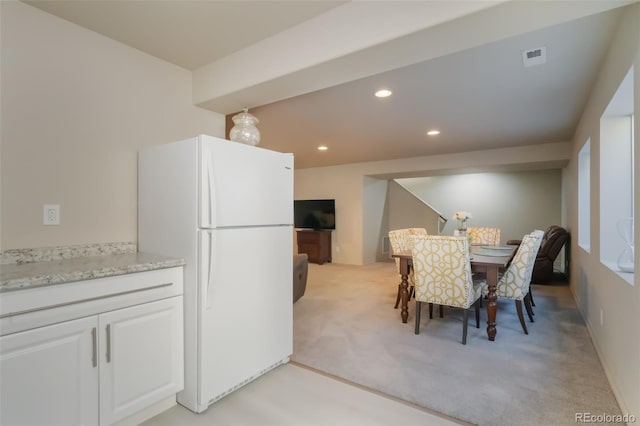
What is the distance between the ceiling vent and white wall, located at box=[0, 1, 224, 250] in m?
2.66

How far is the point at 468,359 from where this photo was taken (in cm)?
258

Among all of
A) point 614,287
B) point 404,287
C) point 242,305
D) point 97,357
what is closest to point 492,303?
point 404,287

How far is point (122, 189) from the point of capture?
2.23 m

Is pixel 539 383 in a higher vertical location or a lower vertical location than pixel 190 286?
lower

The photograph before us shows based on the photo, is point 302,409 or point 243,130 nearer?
point 302,409

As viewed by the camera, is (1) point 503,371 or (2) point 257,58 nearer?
(2) point 257,58

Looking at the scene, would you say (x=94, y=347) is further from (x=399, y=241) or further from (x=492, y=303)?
(x=399, y=241)

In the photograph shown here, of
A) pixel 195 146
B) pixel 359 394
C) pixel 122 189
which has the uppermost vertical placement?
pixel 195 146

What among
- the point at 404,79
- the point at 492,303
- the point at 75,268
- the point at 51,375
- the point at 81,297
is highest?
the point at 404,79

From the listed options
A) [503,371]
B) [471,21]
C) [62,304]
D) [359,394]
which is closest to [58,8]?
[62,304]

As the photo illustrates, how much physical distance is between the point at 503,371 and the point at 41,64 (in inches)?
145

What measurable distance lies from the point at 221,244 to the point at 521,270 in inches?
114

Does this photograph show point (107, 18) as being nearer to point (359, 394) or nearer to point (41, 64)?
point (41, 64)

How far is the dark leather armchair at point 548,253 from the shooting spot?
5.06 metres
